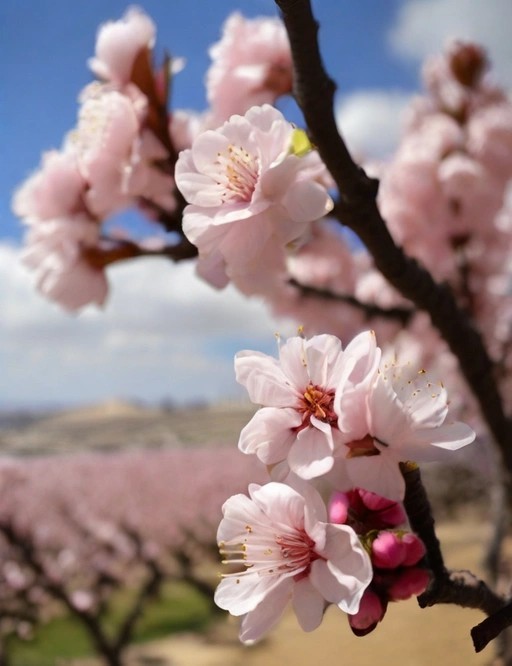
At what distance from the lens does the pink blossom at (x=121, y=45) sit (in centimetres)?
66

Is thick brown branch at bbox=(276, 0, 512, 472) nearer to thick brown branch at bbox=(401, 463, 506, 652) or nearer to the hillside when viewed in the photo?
thick brown branch at bbox=(401, 463, 506, 652)

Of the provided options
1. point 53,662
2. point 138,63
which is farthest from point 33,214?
point 53,662

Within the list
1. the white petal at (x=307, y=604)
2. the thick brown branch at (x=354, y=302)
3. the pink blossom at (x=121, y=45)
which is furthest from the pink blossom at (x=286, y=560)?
the thick brown branch at (x=354, y=302)

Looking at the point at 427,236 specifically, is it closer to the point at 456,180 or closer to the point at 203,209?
the point at 456,180

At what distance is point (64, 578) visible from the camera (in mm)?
4309

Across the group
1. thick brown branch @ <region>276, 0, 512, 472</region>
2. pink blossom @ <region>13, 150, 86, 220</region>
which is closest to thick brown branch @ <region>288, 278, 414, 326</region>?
thick brown branch @ <region>276, 0, 512, 472</region>

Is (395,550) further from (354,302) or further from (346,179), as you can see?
(354,302)

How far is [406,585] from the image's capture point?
375 millimetres

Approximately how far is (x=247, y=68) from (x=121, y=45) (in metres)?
0.17

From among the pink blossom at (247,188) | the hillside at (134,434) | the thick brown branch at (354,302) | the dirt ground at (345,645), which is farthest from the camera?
the hillside at (134,434)

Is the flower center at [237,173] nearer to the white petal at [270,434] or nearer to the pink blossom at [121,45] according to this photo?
the white petal at [270,434]

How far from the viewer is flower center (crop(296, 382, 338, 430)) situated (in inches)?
14.1

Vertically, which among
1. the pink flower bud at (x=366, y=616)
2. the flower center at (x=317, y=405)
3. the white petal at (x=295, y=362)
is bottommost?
the pink flower bud at (x=366, y=616)

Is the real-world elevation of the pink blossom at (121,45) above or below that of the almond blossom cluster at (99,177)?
above
